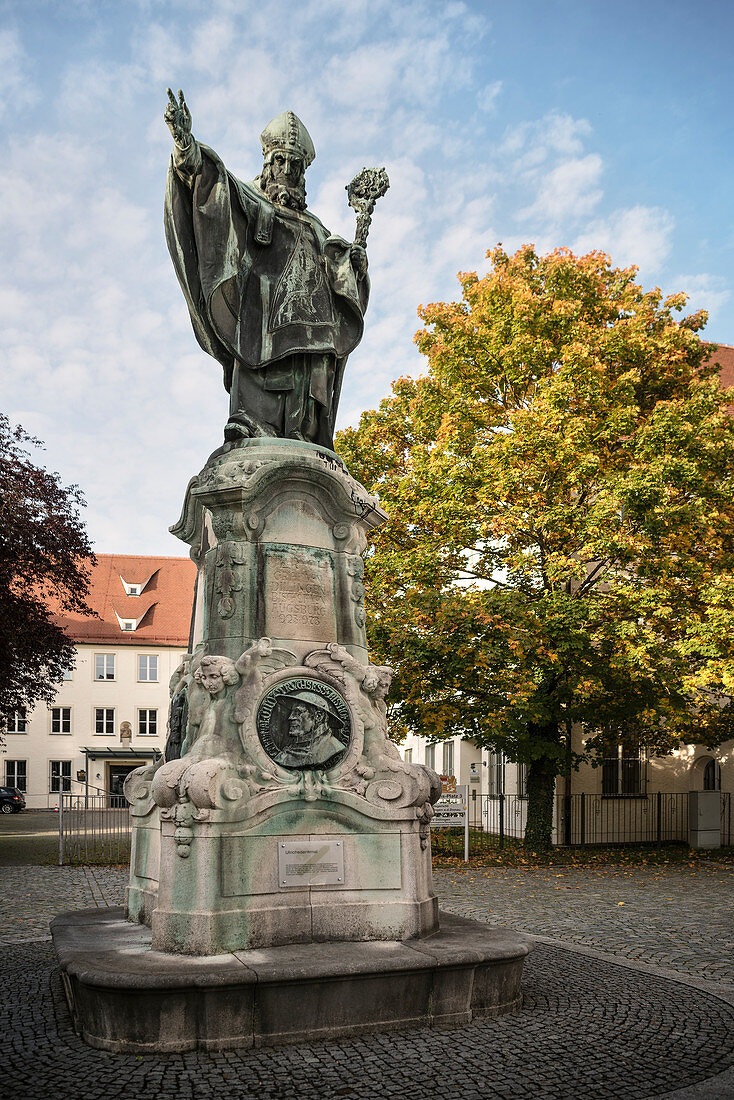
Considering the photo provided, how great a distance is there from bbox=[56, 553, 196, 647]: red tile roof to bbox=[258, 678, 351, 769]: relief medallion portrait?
132ft

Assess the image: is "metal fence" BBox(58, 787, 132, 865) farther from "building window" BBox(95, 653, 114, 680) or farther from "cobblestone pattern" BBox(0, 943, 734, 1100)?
"building window" BBox(95, 653, 114, 680)

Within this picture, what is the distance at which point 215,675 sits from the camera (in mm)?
6613

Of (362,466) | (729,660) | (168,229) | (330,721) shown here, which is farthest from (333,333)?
(362,466)

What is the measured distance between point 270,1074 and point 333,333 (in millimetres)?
5509

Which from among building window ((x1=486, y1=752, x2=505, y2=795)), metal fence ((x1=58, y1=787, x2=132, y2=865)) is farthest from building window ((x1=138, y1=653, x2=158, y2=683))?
metal fence ((x1=58, y1=787, x2=132, y2=865))

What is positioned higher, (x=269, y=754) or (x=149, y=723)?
(x=269, y=754)

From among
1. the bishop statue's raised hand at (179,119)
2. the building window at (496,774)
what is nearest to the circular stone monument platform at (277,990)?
the bishop statue's raised hand at (179,119)

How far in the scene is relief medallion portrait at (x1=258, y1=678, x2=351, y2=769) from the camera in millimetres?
6660

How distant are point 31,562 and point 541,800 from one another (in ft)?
38.1

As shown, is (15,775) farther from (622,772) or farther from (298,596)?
(298,596)

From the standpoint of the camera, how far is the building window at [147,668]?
47.9 meters

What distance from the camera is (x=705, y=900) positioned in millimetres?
13078

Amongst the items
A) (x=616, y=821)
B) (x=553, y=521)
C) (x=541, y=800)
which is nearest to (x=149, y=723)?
(x=616, y=821)

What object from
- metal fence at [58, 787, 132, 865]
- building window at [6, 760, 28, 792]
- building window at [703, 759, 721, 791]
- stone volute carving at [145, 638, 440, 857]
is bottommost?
building window at [6, 760, 28, 792]
